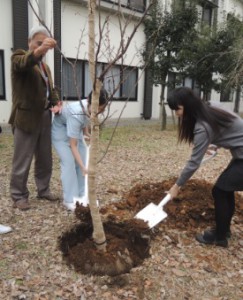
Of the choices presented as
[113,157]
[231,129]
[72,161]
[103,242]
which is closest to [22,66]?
[72,161]

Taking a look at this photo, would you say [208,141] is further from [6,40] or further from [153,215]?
[6,40]

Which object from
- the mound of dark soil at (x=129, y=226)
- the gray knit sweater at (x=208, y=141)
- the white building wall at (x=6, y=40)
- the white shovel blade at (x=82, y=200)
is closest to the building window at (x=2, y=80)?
the white building wall at (x=6, y=40)

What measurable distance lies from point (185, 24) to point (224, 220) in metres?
7.67

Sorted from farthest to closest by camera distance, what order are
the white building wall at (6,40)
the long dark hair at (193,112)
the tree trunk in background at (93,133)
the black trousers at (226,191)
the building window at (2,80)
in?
the building window at (2,80), the white building wall at (6,40), the black trousers at (226,191), the long dark hair at (193,112), the tree trunk in background at (93,133)

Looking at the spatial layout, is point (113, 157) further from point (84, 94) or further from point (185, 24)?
point (84, 94)

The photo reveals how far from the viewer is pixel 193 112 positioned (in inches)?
98.1

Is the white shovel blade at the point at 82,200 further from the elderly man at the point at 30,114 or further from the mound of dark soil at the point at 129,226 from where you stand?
the elderly man at the point at 30,114

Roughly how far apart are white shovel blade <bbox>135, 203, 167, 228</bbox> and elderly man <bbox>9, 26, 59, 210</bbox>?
1.19 metres

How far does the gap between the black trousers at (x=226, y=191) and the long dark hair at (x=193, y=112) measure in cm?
36

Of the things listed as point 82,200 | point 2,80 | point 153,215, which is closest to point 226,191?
point 153,215

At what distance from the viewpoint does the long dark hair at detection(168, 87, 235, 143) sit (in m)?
2.46

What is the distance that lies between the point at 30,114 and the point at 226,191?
1.87 meters

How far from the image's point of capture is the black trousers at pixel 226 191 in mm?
2643

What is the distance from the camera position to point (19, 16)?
29.6 feet
